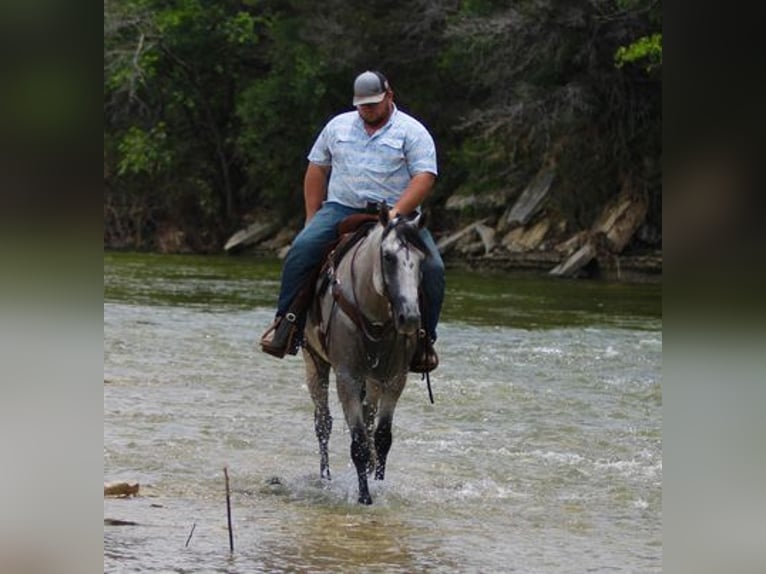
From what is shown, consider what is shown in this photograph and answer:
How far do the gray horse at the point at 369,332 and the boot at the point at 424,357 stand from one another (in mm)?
185

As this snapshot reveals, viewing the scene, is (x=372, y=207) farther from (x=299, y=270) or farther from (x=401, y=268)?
(x=401, y=268)

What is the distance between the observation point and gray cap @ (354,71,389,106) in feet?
28.0

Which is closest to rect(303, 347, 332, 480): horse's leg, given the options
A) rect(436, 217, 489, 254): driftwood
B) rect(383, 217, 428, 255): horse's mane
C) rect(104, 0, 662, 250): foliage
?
rect(383, 217, 428, 255): horse's mane

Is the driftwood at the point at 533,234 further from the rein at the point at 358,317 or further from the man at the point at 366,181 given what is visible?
the rein at the point at 358,317

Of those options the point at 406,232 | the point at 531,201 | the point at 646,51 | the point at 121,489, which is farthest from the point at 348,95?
the point at 406,232

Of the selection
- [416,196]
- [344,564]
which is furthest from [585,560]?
[416,196]

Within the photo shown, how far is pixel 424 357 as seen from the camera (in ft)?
29.5

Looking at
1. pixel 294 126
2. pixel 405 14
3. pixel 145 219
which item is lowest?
pixel 145 219

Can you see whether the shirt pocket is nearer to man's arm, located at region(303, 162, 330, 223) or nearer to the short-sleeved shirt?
the short-sleeved shirt

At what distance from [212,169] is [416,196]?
49.1 metres

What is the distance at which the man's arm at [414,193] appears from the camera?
27.8 feet
